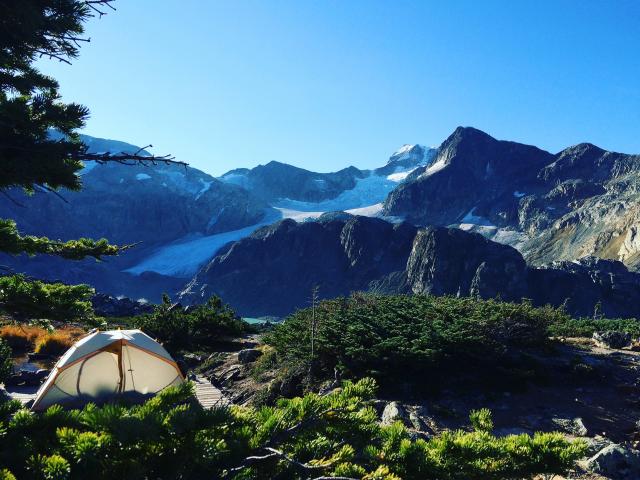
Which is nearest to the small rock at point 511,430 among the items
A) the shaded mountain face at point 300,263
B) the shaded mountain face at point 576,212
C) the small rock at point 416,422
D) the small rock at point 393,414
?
the small rock at point 416,422

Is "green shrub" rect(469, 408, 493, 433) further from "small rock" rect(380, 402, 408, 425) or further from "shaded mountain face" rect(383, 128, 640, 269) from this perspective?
"shaded mountain face" rect(383, 128, 640, 269)

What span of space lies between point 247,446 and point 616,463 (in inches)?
303

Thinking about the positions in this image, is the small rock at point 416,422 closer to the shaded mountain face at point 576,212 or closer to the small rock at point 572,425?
the small rock at point 572,425

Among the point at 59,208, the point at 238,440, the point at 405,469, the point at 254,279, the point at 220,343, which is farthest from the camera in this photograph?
the point at 59,208

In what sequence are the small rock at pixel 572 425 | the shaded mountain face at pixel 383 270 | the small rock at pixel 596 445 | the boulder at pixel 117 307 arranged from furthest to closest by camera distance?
1. the shaded mountain face at pixel 383 270
2. the boulder at pixel 117 307
3. the small rock at pixel 572 425
4. the small rock at pixel 596 445

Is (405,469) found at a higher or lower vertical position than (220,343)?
higher

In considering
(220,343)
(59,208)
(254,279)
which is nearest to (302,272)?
(254,279)

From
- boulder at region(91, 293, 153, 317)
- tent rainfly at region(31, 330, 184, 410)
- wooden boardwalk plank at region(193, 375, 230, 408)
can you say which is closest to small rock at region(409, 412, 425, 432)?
wooden boardwalk plank at region(193, 375, 230, 408)

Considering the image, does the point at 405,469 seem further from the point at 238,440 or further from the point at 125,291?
the point at 125,291

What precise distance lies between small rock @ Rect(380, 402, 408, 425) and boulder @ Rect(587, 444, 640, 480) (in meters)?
3.75

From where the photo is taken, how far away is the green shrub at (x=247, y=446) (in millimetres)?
3053

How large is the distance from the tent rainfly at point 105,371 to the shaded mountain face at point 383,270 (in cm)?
9434

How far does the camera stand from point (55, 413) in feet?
11.6

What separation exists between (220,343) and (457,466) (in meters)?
21.7
